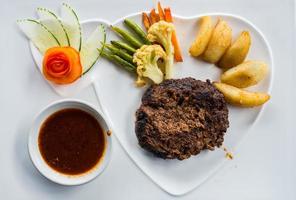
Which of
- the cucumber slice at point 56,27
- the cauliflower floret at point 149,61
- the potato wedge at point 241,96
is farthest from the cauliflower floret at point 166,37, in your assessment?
the cucumber slice at point 56,27

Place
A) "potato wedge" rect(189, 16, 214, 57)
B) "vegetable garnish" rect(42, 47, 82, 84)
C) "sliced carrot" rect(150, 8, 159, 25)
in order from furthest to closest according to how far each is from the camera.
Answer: "sliced carrot" rect(150, 8, 159, 25)
"potato wedge" rect(189, 16, 214, 57)
"vegetable garnish" rect(42, 47, 82, 84)

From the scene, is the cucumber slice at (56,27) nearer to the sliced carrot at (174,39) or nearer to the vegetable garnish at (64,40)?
the vegetable garnish at (64,40)

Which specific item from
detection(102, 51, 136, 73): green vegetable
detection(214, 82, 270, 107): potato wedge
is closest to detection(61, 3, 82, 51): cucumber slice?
detection(102, 51, 136, 73): green vegetable

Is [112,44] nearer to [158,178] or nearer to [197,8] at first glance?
[197,8]

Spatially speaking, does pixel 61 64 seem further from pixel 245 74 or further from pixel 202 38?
pixel 245 74

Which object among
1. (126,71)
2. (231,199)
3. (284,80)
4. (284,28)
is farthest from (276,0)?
(231,199)

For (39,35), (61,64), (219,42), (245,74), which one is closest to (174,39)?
(219,42)

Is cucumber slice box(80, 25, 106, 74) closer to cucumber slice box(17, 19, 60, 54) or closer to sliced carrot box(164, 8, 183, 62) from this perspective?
cucumber slice box(17, 19, 60, 54)
